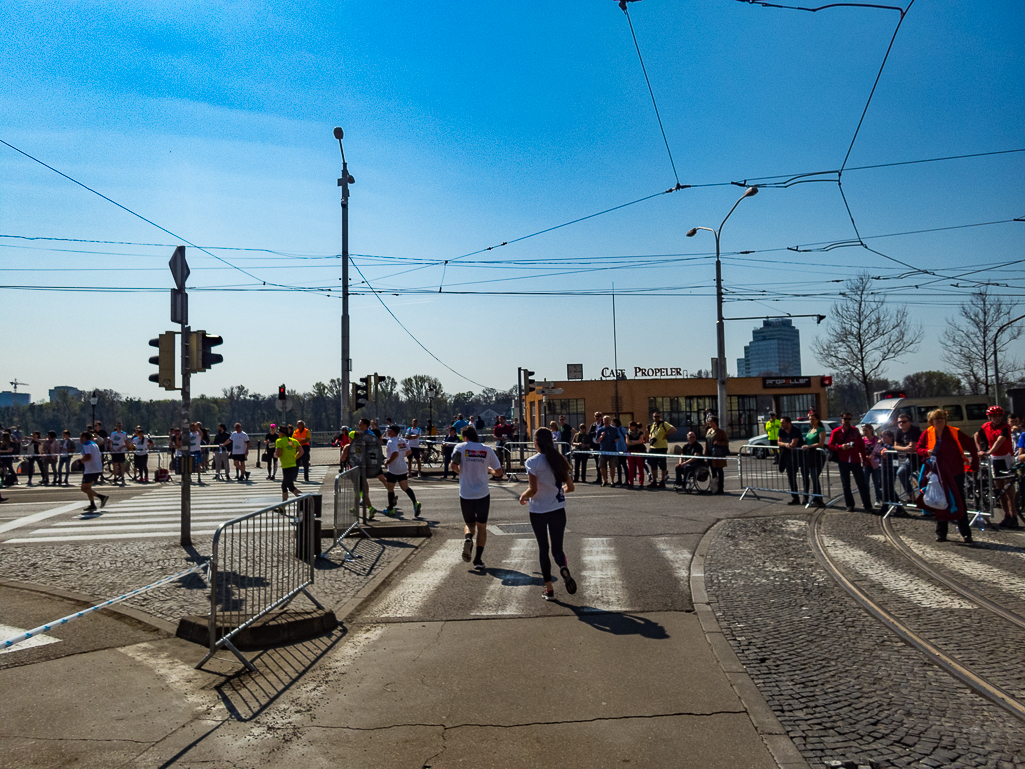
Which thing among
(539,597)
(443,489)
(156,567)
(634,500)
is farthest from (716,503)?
(156,567)

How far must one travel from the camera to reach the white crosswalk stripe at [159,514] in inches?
496

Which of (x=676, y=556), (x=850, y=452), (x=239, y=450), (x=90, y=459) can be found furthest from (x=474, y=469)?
(x=239, y=450)

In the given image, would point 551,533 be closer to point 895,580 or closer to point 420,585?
point 420,585

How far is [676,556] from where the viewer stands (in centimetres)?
992

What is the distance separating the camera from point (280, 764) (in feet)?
13.6

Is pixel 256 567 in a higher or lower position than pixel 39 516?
higher

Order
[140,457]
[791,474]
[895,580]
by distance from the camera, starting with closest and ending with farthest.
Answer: [895,580], [791,474], [140,457]

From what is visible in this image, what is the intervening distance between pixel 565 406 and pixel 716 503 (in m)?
37.3

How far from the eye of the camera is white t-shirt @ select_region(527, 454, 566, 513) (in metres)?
7.79

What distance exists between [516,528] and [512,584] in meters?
4.21

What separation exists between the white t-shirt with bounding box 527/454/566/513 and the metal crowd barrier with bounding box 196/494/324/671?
2.33 m

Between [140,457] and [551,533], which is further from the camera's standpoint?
[140,457]

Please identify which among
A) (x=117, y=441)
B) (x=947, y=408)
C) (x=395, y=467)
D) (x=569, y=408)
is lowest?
(x=395, y=467)

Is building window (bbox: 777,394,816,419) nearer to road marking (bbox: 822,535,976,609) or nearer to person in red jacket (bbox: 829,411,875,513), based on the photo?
person in red jacket (bbox: 829,411,875,513)
